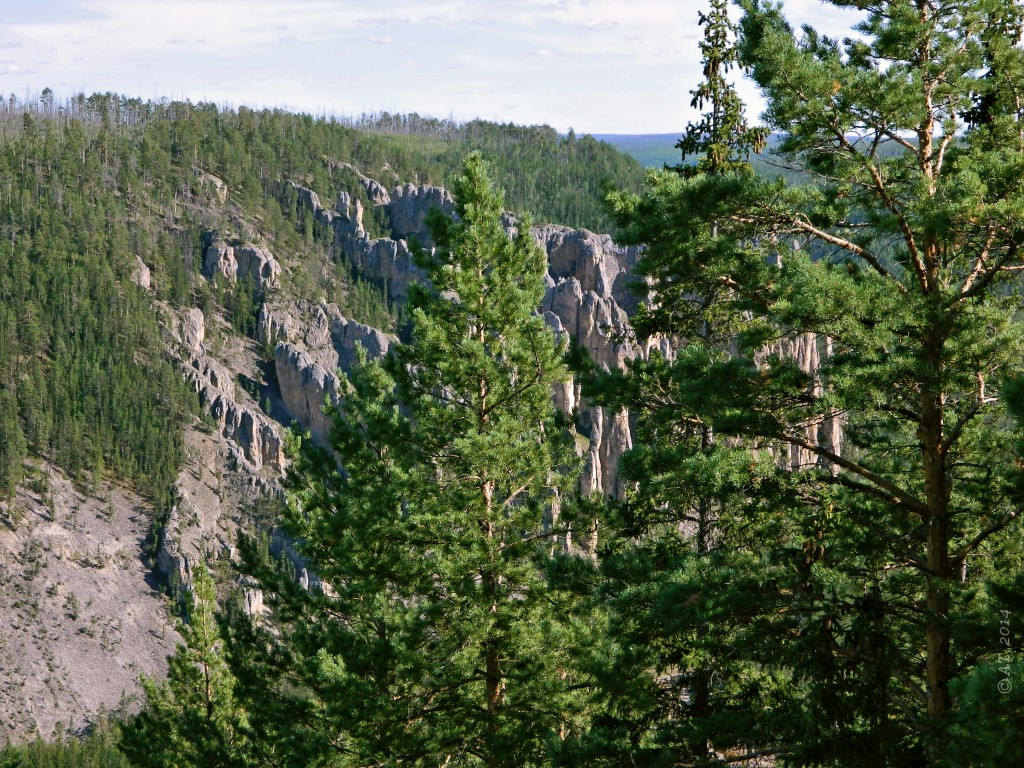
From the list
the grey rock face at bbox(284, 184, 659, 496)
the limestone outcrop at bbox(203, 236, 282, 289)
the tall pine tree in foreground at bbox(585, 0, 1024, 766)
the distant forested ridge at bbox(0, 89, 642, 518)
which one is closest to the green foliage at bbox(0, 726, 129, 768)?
the distant forested ridge at bbox(0, 89, 642, 518)

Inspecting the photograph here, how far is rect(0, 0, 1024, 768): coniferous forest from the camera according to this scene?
316 inches

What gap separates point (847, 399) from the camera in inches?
316

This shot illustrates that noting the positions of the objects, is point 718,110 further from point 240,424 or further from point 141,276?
point 141,276

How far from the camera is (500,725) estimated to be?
477 inches

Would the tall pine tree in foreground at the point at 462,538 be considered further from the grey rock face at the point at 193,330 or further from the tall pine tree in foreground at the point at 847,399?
the grey rock face at the point at 193,330

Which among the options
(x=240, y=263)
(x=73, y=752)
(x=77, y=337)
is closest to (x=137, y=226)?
(x=240, y=263)

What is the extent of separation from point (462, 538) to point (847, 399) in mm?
5703

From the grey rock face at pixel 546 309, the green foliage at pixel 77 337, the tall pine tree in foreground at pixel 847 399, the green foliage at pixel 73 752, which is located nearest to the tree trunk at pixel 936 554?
the tall pine tree in foreground at pixel 847 399

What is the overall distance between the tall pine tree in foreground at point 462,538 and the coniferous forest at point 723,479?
0.05 metres

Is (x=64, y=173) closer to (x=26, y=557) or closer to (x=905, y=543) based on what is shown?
(x=26, y=557)

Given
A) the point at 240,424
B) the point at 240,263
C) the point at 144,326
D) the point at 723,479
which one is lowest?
the point at 240,424

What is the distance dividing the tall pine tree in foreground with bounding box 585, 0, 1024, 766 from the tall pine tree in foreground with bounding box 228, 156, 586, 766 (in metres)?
2.20

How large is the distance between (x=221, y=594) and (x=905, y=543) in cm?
10645

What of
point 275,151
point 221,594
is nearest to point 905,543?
point 221,594
